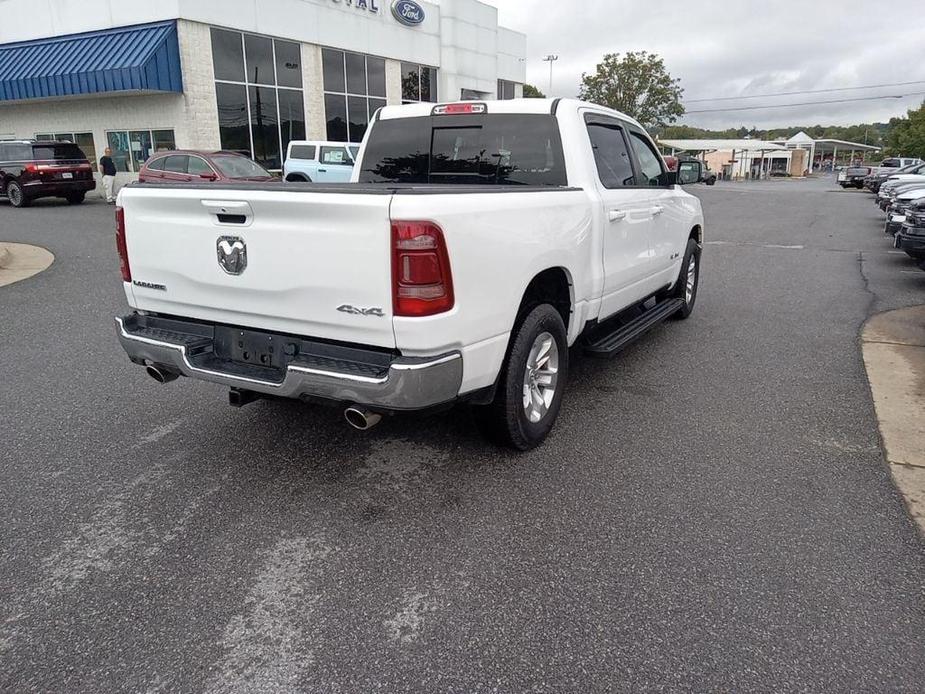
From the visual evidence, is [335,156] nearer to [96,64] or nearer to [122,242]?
[96,64]

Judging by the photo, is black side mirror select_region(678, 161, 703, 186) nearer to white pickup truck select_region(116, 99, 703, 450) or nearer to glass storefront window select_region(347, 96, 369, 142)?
white pickup truck select_region(116, 99, 703, 450)

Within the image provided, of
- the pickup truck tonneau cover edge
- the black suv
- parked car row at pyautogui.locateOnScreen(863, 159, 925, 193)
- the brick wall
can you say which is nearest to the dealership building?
the brick wall

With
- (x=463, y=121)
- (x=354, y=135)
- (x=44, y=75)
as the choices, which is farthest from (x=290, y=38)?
(x=463, y=121)

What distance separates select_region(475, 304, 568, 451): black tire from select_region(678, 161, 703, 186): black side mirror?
2875mm

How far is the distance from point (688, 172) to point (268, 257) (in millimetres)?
4374

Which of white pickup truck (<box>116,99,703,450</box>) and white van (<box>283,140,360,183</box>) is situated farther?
white van (<box>283,140,360,183</box>)

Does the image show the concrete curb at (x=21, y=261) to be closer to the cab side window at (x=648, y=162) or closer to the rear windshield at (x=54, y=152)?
the cab side window at (x=648, y=162)

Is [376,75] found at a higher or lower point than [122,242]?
higher

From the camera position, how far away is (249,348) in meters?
3.58

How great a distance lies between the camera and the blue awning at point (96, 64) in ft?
66.0

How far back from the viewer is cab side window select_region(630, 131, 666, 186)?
5.69 metres

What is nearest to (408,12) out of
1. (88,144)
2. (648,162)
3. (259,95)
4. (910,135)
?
(259,95)

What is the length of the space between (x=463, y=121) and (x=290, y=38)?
862 inches

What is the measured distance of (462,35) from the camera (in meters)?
31.1
